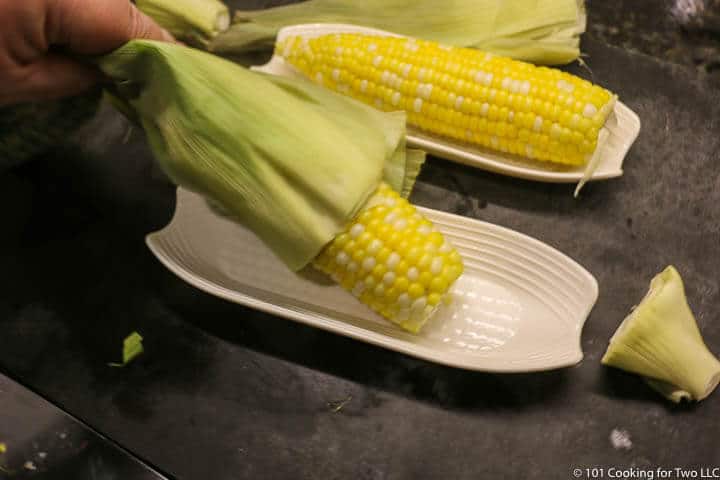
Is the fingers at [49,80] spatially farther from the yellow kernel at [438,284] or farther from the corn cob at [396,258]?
the yellow kernel at [438,284]

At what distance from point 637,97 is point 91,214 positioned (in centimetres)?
130

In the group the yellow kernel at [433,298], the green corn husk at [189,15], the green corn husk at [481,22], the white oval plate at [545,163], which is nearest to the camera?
the yellow kernel at [433,298]

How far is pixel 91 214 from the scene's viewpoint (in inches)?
61.6

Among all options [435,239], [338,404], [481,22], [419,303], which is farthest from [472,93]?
[338,404]

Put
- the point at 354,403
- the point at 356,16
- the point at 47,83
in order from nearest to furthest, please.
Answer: the point at 47,83
the point at 354,403
the point at 356,16

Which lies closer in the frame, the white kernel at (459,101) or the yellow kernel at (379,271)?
the yellow kernel at (379,271)

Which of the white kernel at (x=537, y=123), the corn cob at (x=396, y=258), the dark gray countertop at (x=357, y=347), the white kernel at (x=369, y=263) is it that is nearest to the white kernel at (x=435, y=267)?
the corn cob at (x=396, y=258)

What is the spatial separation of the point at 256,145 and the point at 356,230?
233 mm

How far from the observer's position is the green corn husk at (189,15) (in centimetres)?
160

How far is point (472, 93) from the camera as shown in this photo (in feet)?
4.42

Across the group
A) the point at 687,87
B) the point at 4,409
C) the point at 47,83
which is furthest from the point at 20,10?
the point at 687,87

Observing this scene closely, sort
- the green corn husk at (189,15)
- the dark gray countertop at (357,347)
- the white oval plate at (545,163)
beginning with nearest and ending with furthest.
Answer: the dark gray countertop at (357,347) < the white oval plate at (545,163) < the green corn husk at (189,15)

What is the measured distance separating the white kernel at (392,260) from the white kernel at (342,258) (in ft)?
0.25

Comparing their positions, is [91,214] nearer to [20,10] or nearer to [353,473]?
[20,10]
